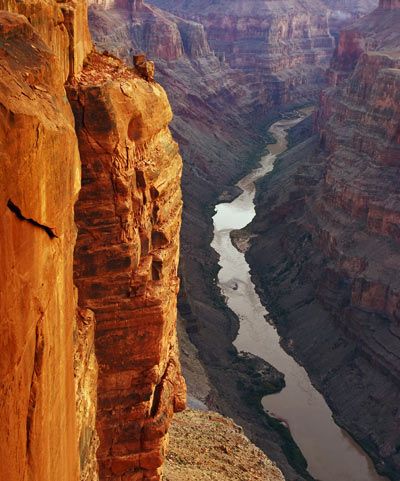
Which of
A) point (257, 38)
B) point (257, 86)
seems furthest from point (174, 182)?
point (257, 38)

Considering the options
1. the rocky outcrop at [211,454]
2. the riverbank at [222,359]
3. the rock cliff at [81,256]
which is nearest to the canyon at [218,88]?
the riverbank at [222,359]

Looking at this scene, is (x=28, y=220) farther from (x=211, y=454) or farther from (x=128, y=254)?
(x=211, y=454)

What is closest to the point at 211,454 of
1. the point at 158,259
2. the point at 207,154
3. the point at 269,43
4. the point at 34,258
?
the point at 158,259

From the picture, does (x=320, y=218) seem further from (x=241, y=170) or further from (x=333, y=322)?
(x=241, y=170)

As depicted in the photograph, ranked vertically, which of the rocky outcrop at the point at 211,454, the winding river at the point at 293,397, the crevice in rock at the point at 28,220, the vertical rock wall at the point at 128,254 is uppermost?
the crevice in rock at the point at 28,220

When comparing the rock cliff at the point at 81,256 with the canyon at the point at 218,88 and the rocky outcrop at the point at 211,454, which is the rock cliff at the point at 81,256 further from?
the canyon at the point at 218,88
